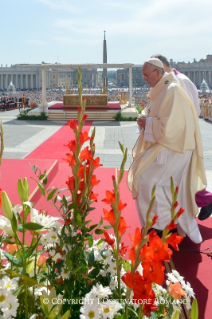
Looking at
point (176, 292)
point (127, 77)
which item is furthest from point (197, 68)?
point (176, 292)

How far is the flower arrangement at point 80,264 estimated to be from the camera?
99 centimetres

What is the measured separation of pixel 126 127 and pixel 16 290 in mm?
→ 14161

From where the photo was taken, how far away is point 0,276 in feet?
4.04

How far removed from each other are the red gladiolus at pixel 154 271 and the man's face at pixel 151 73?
2.50 m

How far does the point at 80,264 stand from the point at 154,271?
424mm

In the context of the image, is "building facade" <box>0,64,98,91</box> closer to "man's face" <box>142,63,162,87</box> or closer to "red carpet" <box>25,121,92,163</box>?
"red carpet" <box>25,121,92,163</box>

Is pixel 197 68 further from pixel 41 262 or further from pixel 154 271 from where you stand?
pixel 154 271

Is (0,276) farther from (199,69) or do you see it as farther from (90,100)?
(199,69)

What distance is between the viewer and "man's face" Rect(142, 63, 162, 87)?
3.21m

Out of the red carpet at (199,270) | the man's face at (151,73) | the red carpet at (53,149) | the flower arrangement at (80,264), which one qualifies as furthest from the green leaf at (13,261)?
the red carpet at (53,149)

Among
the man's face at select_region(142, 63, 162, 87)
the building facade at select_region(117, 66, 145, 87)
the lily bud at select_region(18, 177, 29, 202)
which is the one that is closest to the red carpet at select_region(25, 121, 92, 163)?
the man's face at select_region(142, 63, 162, 87)

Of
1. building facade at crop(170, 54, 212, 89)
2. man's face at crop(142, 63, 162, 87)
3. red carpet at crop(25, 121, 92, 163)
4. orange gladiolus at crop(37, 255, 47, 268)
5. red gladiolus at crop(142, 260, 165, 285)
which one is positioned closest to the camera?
red gladiolus at crop(142, 260, 165, 285)

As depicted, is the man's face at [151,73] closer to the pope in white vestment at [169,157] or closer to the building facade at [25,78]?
the pope in white vestment at [169,157]

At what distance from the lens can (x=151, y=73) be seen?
128 inches
